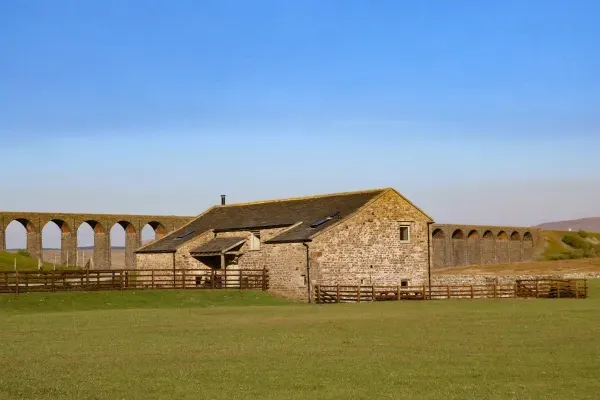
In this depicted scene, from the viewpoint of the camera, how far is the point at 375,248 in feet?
157

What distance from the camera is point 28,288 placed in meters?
41.1

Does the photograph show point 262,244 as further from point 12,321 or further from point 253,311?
point 12,321

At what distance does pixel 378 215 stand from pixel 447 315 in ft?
56.4

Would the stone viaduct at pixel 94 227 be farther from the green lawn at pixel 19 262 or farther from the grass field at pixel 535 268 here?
the grass field at pixel 535 268

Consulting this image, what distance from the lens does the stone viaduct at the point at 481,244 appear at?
9388 centimetres

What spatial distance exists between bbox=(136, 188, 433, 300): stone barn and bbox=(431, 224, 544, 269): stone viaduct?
4138cm

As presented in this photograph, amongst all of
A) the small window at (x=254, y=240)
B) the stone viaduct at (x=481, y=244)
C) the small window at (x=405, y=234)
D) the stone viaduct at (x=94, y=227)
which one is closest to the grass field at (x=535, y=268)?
the stone viaduct at (x=481, y=244)

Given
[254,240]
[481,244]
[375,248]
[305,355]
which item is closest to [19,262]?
[254,240]

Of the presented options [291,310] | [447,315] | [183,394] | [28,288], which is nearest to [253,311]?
[291,310]

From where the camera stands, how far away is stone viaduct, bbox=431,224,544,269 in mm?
93875

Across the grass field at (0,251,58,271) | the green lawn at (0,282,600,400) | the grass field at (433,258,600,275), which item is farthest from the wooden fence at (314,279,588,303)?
the grass field at (433,258,600,275)

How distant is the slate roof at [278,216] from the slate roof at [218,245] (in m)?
0.71

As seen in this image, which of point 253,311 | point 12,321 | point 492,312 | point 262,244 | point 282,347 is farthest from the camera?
point 262,244

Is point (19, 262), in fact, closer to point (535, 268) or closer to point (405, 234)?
point (405, 234)
